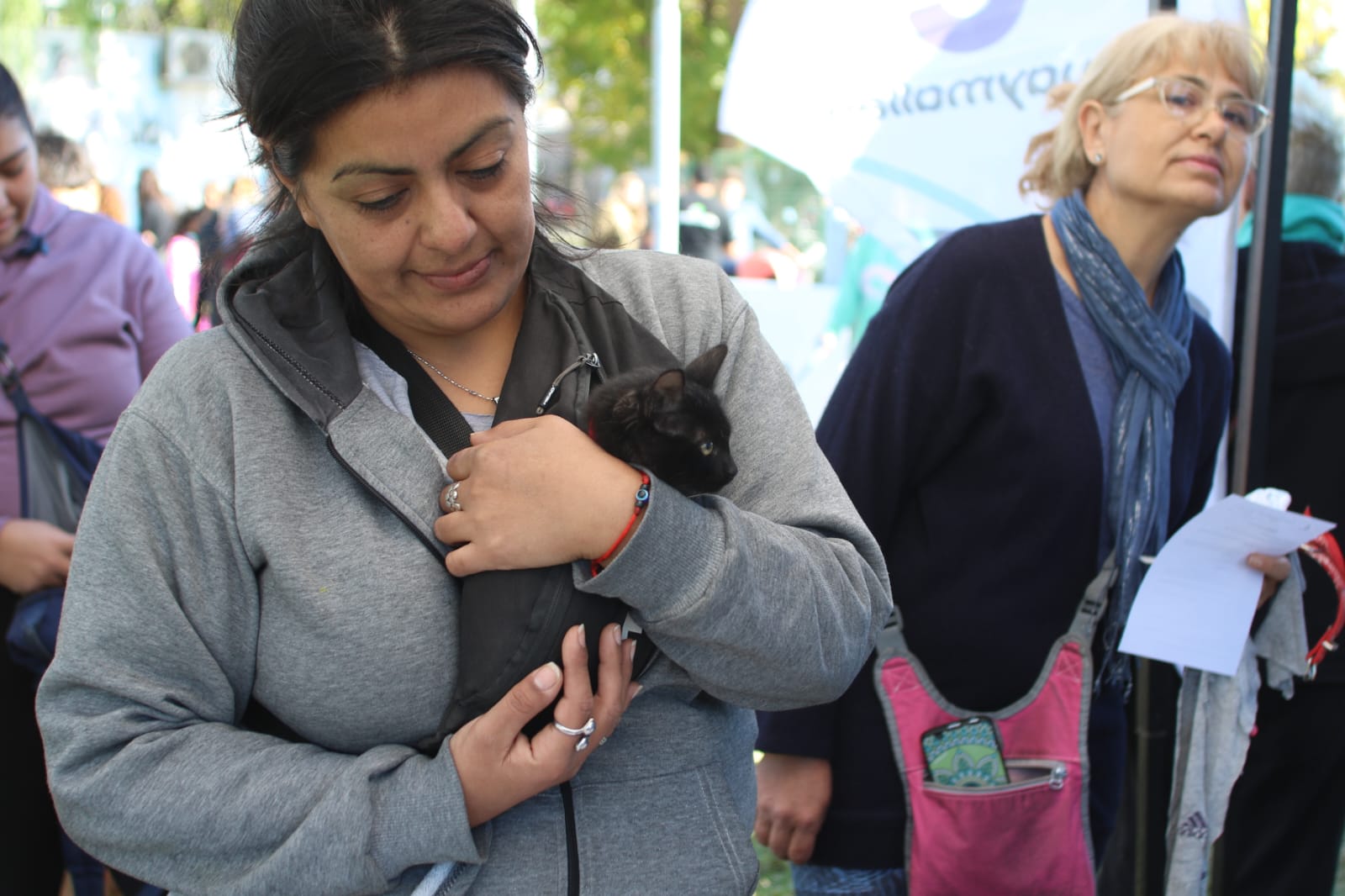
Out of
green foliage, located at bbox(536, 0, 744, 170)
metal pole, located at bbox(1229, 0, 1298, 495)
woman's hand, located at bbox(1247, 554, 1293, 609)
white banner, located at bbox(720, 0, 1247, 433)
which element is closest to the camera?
woman's hand, located at bbox(1247, 554, 1293, 609)

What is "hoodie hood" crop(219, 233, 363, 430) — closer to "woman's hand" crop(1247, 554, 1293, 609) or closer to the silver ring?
the silver ring

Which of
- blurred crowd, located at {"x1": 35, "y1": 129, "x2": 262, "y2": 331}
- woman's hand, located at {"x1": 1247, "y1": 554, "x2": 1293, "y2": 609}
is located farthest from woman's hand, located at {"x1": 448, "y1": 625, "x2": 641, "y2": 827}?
woman's hand, located at {"x1": 1247, "y1": 554, "x2": 1293, "y2": 609}

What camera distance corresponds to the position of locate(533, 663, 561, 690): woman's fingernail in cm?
133

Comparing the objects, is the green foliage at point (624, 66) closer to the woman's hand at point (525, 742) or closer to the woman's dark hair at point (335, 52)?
the woman's dark hair at point (335, 52)

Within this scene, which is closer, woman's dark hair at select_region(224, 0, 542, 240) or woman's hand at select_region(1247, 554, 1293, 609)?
woman's dark hair at select_region(224, 0, 542, 240)

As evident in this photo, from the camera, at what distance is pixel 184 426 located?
4.48 ft

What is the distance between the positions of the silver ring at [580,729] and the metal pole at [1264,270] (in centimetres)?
210

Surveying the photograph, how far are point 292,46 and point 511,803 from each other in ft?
3.42

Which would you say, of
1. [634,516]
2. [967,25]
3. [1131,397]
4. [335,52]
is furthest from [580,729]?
[967,25]

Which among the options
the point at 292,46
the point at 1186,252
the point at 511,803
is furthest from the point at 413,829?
the point at 1186,252

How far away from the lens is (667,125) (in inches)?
190

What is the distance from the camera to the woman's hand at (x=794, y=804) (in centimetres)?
238

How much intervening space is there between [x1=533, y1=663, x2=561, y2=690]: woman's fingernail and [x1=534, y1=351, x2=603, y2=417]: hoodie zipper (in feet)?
1.26

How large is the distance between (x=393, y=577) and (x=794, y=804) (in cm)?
136
